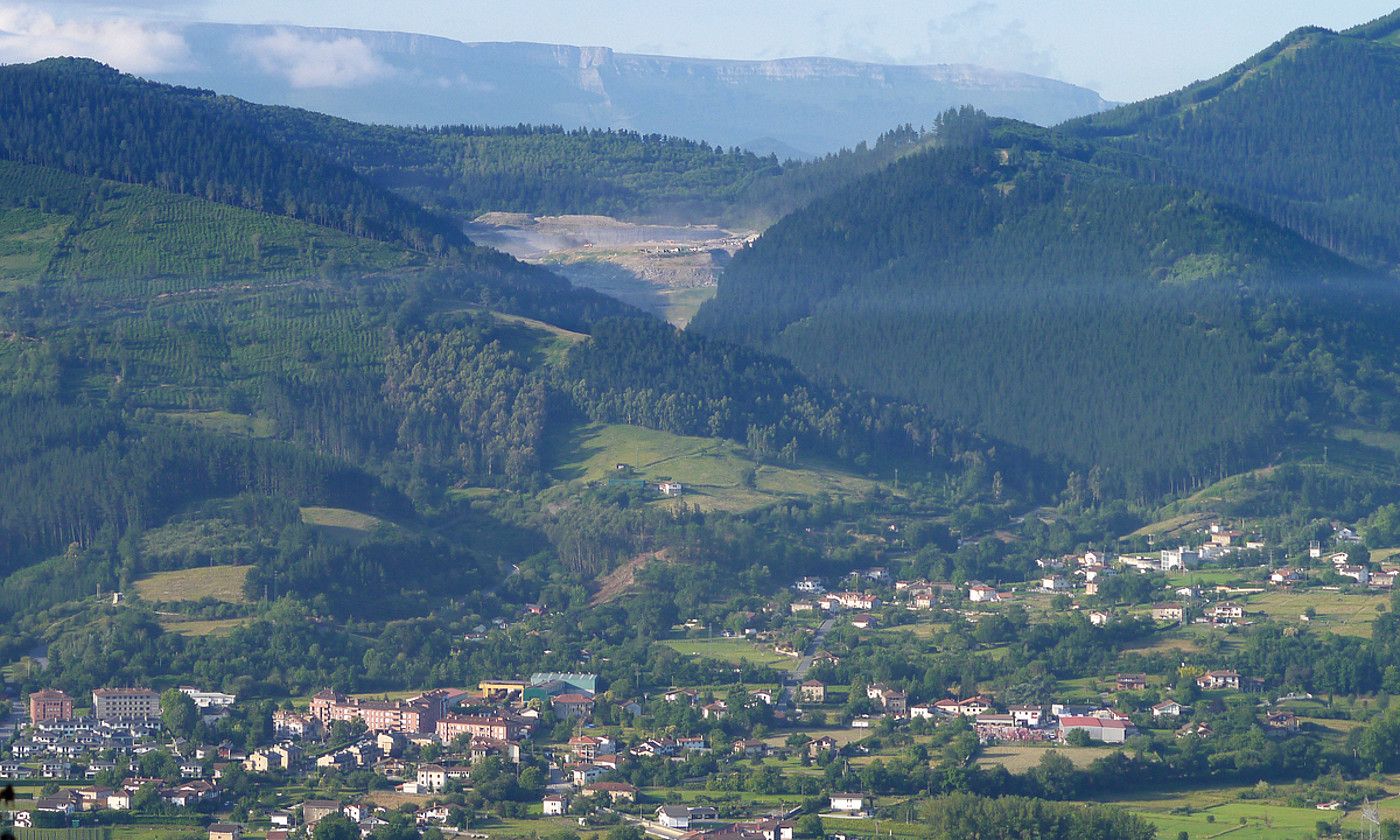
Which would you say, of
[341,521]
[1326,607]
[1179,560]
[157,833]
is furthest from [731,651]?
[157,833]

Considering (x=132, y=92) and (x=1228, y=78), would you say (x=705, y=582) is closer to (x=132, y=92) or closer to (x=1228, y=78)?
(x=132, y=92)

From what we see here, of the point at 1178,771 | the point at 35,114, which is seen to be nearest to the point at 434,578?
the point at 1178,771

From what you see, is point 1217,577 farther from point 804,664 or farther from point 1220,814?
point 1220,814

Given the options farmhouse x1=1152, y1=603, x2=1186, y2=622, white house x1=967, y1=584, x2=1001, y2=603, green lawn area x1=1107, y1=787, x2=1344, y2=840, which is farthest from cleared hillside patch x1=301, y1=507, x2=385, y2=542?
green lawn area x1=1107, y1=787, x2=1344, y2=840

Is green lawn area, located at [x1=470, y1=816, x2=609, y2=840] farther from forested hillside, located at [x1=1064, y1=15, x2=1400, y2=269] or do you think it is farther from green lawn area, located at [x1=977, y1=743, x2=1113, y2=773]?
forested hillside, located at [x1=1064, y1=15, x2=1400, y2=269]

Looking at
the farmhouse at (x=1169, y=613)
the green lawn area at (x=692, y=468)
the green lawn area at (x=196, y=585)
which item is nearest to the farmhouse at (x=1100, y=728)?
the farmhouse at (x=1169, y=613)

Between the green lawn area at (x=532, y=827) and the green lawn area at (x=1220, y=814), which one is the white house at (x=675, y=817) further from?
the green lawn area at (x=1220, y=814)
